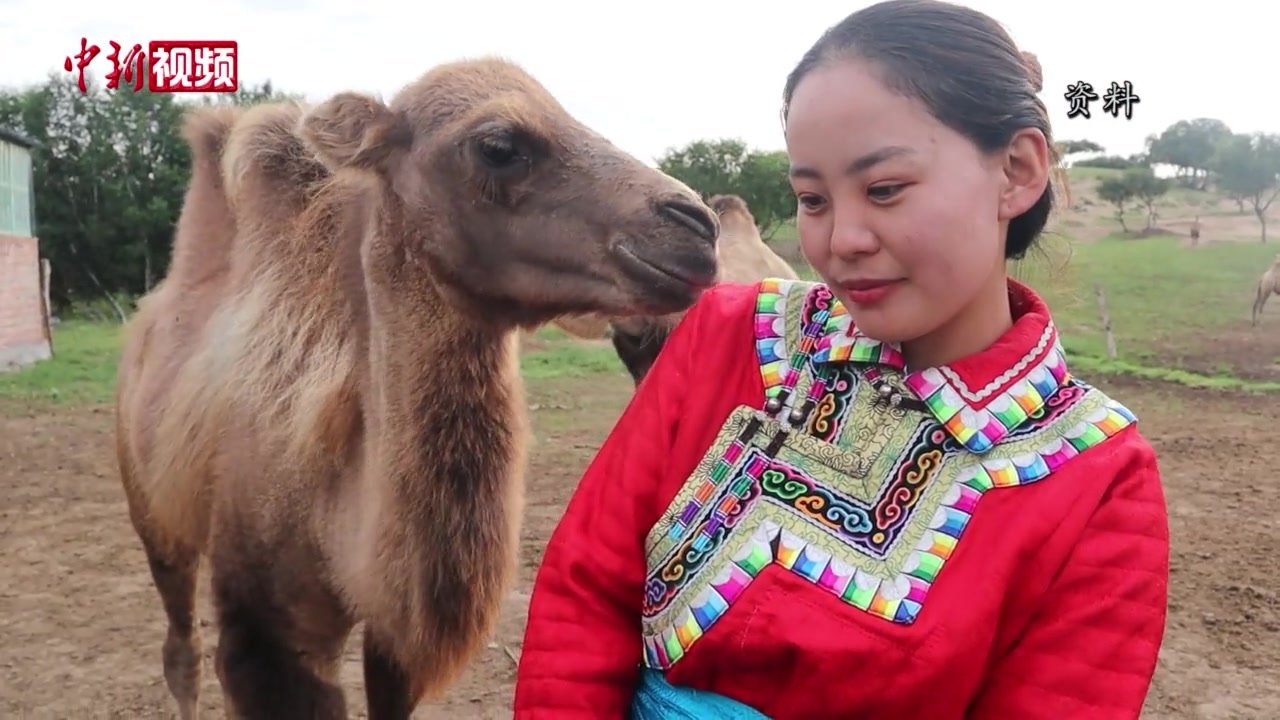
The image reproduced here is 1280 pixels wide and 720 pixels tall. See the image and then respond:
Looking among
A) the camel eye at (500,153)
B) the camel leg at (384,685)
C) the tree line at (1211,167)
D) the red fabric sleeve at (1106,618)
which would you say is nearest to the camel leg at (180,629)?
the camel leg at (384,685)

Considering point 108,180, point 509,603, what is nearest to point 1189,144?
point 108,180

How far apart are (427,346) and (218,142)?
7.44ft

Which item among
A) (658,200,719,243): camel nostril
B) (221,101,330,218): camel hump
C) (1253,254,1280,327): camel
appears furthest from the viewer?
(1253,254,1280,327): camel

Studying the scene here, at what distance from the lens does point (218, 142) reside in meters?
4.46

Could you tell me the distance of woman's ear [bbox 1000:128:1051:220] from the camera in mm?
1377

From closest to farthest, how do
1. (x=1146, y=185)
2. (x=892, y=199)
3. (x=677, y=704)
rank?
1. (x=892, y=199)
2. (x=677, y=704)
3. (x=1146, y=185)

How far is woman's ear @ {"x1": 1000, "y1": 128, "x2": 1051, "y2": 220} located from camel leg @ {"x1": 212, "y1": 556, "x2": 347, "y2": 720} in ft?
8.38

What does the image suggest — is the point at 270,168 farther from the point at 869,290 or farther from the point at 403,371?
the point at 869,290

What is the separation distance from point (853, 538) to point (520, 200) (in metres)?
1.69

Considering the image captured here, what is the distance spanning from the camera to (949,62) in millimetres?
1346

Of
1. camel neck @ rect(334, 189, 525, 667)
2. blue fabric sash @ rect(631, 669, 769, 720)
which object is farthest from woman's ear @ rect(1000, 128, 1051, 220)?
camel neck @ rect(334, 189, 525, 667)

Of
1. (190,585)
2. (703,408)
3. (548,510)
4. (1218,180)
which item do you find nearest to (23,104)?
(548,510)

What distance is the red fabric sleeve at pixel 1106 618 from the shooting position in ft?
3.93

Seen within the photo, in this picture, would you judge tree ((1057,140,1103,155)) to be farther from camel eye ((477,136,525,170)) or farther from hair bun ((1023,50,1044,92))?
camel eye ((477,136,525,170))
